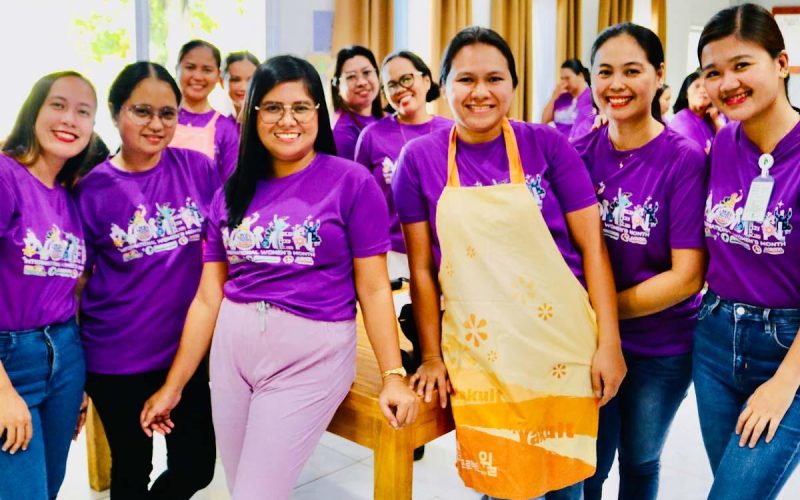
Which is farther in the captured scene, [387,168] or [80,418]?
[387,168]

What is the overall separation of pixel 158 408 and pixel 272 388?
411 millimetres

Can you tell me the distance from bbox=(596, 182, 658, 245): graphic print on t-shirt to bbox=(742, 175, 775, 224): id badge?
0.24m

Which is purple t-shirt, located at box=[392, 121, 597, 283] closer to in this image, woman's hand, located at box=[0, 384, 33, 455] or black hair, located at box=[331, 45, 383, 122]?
woman's hand, located at box=[0, 384, 33, 455]

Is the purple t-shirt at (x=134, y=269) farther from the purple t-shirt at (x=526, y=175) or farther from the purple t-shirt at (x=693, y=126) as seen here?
the purple t-shirt at (x=693, y=126)

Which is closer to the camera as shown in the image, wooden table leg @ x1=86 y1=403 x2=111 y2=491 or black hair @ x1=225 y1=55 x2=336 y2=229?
black hair @ x1=225 y1=55 x2=336 y2=229

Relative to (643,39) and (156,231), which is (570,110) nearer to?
(643,39)

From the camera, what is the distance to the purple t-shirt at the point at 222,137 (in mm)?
2982

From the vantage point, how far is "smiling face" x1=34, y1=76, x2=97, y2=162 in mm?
1729

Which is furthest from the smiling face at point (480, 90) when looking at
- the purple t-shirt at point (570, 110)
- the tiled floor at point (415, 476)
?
the purple t-shirt at point (570, 110)

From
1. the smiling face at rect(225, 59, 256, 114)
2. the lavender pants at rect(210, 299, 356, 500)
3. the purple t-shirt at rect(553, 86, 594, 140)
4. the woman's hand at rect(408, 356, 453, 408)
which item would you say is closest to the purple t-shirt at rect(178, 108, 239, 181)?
the smiling face at rect(225, 59, 256, 114)

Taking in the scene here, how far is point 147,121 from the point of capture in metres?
1.86

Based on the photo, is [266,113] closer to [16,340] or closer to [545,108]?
[16,340]

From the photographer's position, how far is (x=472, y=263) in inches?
63.8

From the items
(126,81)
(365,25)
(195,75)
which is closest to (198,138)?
(195,75)
